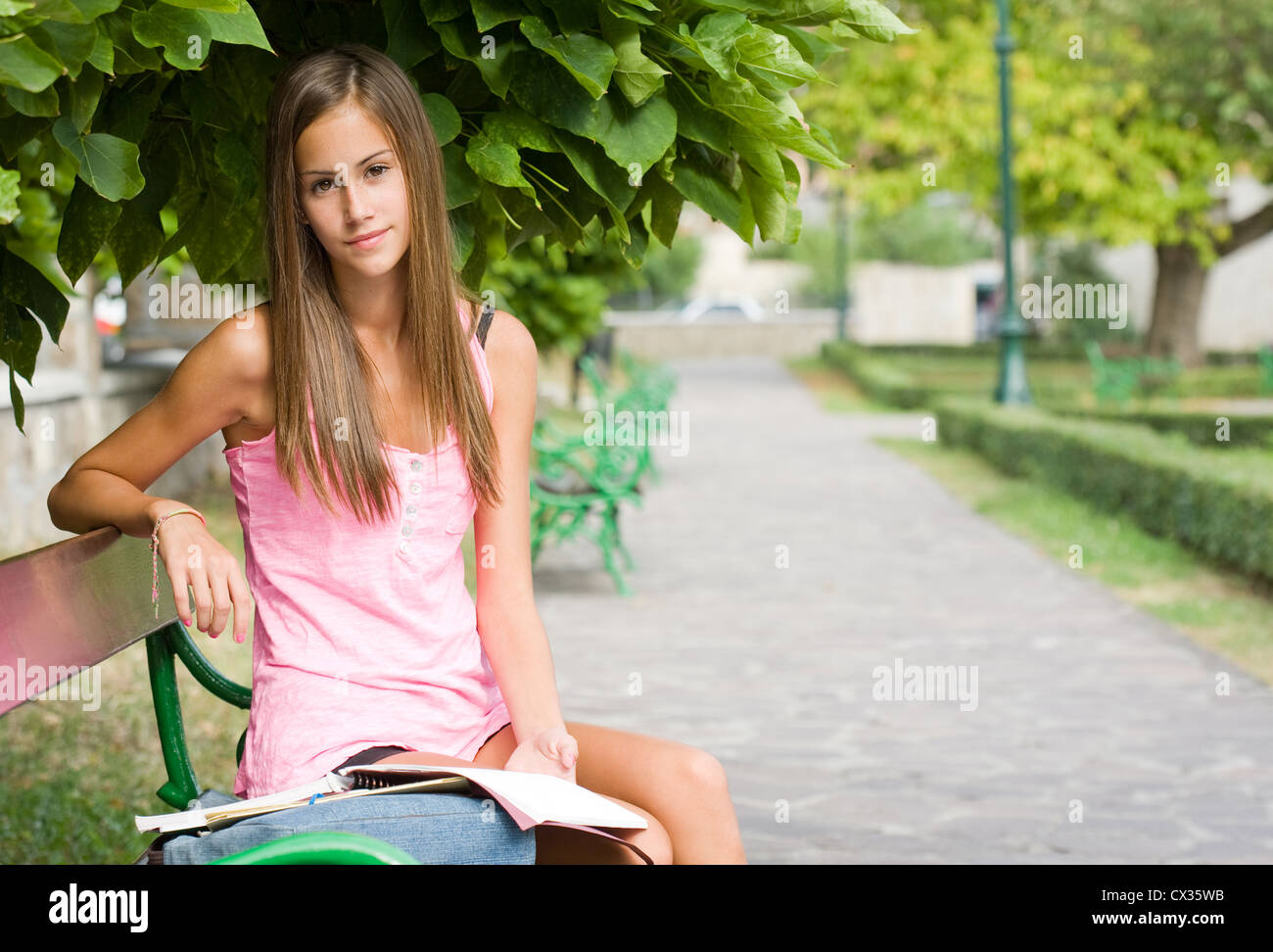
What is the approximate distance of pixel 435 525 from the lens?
2445mm

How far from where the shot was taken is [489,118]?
244 centimetres

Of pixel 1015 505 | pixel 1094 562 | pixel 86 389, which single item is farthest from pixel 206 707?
pixel 1015 505

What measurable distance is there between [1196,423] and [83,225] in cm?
1521

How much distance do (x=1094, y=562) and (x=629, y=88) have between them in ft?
26.5

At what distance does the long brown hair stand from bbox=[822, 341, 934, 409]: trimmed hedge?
19833mm

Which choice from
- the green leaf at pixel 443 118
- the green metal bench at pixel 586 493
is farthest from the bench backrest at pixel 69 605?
the green metal bench at pixel 586 493

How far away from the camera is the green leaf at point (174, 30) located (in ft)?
6.27

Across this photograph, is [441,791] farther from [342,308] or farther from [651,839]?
[342,308]

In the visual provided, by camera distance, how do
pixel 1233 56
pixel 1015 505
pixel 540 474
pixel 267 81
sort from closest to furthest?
pixel 267 81 → pixel 540 474 → pixel 1015 505 → pixel 1233 56

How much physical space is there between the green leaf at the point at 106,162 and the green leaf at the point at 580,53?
Result: 592 millimetres

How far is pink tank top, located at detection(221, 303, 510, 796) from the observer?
2.31 metres

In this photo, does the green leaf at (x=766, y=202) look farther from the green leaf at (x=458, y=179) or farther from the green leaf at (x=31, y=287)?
the green leaf at (x=31, y=287)

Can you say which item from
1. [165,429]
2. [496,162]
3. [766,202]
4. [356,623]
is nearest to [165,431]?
[165,429]
